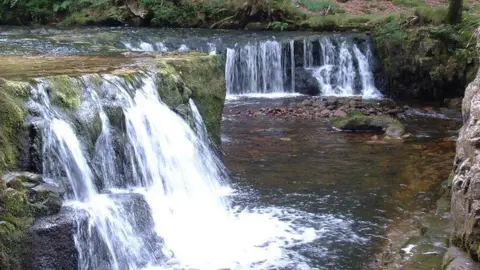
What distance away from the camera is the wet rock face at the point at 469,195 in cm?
534

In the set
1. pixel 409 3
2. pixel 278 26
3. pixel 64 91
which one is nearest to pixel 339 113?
pixel 278 26

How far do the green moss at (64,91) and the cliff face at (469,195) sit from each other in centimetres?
431

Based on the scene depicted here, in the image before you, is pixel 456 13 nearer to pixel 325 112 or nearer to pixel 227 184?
pixel 325 112

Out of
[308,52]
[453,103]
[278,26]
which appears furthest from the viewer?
[278,26]

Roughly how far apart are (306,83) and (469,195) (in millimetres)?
13065

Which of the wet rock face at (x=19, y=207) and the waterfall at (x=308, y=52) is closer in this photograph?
the wet rock face at (x=19, y=207)

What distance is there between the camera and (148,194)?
25.0 feet

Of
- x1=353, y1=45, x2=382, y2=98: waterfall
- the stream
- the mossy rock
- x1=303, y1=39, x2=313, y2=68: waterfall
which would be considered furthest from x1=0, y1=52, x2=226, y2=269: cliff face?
x1=353, y1=45, x2=382, y2=98: waterfall

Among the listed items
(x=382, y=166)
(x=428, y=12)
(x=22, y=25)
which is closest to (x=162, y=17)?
(x=22, y=25)

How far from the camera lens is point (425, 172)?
9.89 meters

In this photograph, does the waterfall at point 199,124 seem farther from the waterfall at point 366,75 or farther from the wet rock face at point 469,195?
the waterfall at point 366,75

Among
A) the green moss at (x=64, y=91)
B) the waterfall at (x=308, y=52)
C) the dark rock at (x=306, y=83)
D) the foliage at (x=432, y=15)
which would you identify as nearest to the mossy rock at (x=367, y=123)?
the dark rock at (x=306, y=83)

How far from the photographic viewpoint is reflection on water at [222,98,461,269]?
7238 mm

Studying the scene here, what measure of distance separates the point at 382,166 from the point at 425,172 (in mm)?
753
